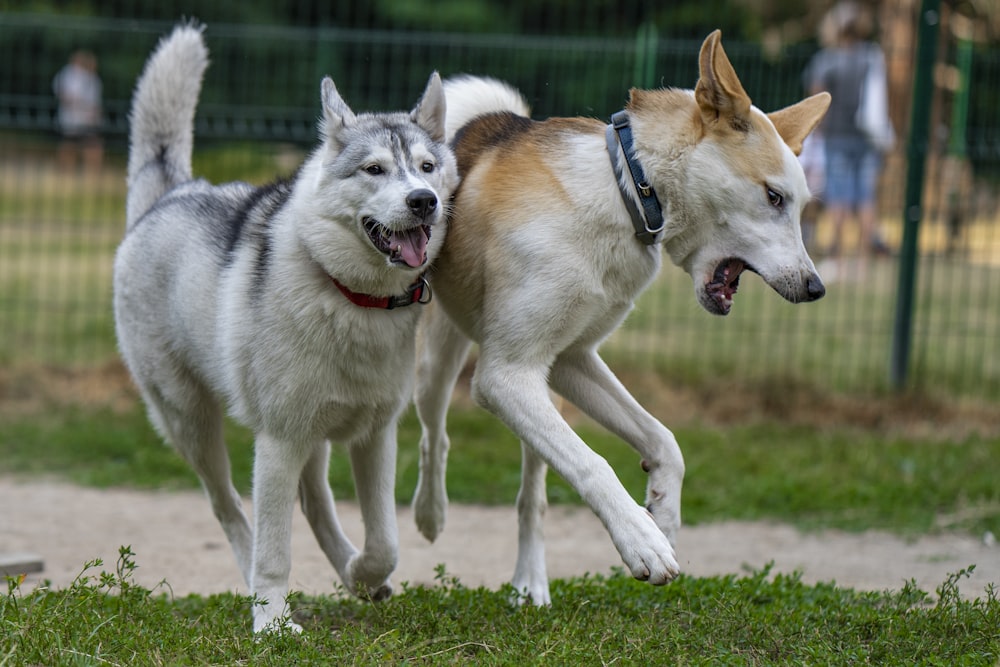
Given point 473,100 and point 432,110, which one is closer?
point 432,110

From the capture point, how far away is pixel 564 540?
569cm

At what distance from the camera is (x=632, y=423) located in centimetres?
400

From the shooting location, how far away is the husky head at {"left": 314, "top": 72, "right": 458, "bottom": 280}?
3.61m

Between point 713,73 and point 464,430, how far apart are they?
3930 millimetres

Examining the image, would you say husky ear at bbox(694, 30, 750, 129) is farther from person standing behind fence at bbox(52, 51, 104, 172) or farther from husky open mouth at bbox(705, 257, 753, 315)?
person standing behind fence at bbox(52, 51, 104, 172)

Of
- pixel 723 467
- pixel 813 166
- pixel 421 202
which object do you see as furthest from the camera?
pixel 813 166

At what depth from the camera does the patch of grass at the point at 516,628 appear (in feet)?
11.4

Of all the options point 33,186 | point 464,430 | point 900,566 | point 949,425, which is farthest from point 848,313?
point 33,186

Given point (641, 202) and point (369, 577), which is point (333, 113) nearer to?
point (641, 202)

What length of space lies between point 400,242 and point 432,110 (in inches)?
22.6

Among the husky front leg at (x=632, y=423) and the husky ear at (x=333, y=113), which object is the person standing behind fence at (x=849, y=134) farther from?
the husky ear at (x=333, y=113)

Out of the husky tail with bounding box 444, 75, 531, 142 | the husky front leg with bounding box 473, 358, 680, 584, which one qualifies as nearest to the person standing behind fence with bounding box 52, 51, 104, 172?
the husky tail with bounding box 444, 75, 531, 142

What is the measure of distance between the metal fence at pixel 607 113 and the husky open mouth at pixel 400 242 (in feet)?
12.4

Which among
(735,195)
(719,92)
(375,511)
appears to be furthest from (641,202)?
(375,511)
